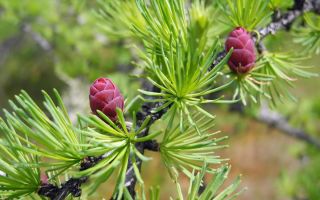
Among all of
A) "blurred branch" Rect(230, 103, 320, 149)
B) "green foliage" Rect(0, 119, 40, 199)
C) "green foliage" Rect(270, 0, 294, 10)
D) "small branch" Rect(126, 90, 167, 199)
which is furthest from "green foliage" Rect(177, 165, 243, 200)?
"blurred branch" Rect(230, 103, 320, 149)

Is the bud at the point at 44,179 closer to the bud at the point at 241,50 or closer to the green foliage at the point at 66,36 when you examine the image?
the bud at the point at 241,50

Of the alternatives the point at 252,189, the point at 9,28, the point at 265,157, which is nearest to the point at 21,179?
the point at 9,28

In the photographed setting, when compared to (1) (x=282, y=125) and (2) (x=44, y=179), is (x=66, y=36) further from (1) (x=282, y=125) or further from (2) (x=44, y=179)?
(2) (x=44, y=179)

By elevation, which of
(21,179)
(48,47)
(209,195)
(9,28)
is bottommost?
(209,195)

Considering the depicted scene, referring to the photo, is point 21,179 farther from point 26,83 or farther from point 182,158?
point 26,83

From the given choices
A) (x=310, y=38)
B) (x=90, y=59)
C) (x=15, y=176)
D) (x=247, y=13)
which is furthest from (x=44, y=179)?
(x=90, y=59)

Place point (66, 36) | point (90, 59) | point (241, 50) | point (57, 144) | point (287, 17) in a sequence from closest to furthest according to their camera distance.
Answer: point (57, 144) < point (241, 50) < point (287, 17) < point (90, 59) < point (66, 36)

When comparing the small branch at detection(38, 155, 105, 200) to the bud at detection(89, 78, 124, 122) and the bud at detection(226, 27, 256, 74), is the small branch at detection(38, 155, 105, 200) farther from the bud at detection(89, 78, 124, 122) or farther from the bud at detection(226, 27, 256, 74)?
the bud at detection(226, 27, 256, 74)
